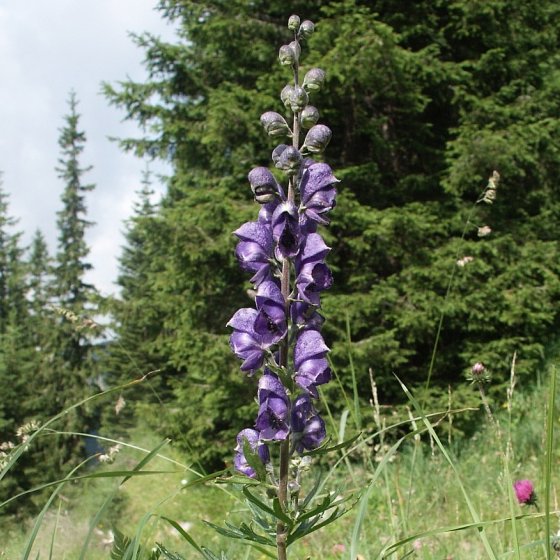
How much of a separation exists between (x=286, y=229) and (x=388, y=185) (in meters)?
8.04

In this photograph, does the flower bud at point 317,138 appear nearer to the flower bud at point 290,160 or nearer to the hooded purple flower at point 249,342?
the flower bud at point 290,160

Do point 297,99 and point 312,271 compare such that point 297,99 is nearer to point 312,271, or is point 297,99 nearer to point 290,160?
point 290,160

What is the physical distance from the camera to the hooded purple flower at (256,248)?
1737mm

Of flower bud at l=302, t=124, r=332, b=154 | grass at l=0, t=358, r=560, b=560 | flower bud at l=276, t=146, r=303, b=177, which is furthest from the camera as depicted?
flower bud at l=302, t=124, r=332, b=154

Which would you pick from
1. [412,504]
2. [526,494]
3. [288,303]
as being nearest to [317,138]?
[288,303]

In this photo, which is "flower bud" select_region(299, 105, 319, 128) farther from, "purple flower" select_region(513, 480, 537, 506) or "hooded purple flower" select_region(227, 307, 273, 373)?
"purple flower" select_region(513, 480, 537, 506)

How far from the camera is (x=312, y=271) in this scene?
1.69 meters

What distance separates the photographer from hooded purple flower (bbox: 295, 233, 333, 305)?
66.7 inches

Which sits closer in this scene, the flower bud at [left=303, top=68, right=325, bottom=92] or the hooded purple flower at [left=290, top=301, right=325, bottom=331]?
the hooded purple flower at [left=290, top=301, right=325, bottom=331]

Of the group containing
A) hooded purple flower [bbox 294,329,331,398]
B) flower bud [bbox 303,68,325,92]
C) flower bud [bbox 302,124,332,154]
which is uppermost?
flower bud [bbox 303,68,325,92]

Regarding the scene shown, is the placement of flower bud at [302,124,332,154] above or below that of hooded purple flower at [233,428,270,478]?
above

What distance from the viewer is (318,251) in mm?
1696

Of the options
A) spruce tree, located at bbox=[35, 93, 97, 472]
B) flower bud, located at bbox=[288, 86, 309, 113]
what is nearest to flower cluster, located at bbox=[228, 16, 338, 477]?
flower bud, located at bbox=[288, 86, 309, 113]

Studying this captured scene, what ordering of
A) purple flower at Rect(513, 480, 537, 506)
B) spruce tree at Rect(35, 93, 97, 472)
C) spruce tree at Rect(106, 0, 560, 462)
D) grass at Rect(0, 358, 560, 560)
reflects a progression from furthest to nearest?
spruce tree at Rect(35, 93, 97, 472)
spruce tree at Rect(106, 0, 560, 462)
purple flower at Rect(513, 480, 537, 506)
grass at Rect(0, 358, 560, 560)
